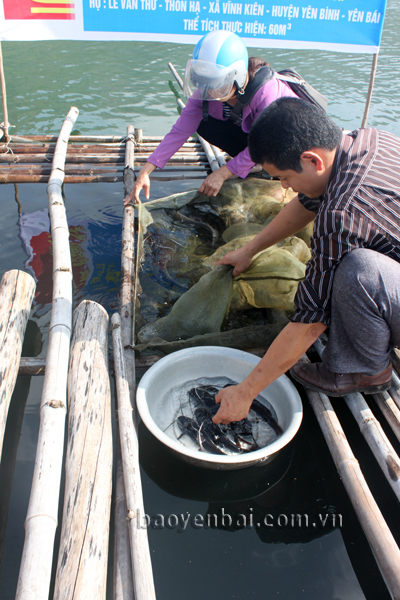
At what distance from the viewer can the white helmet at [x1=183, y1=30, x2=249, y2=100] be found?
3006mm

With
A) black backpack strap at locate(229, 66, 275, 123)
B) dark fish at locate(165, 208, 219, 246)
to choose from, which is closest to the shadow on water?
dark fish at locate(165, 208, 219, 246)

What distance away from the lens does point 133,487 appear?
1712 mm

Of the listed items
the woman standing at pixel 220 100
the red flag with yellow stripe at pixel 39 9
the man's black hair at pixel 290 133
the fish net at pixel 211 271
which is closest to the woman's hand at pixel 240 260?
the fish net at pixel 211 271

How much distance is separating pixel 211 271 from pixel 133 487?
Result: 1350mm

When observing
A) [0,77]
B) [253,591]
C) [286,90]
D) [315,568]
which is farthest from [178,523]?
[0,77]

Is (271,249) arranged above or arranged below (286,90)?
below

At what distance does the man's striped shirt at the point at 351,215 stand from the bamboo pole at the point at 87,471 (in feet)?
3.54

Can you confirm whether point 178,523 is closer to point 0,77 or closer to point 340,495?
point 340,495

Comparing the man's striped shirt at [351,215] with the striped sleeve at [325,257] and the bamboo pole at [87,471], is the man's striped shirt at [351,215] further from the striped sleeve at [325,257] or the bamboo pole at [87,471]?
the bamboo pole at [87,471]

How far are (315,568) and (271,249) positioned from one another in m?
1.80

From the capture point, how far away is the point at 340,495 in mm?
2082

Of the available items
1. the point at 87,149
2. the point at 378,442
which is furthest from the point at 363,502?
the point at 87,149

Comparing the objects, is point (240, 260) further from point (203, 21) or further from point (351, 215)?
point (203, 21)

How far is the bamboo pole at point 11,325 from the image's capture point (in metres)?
2.13
